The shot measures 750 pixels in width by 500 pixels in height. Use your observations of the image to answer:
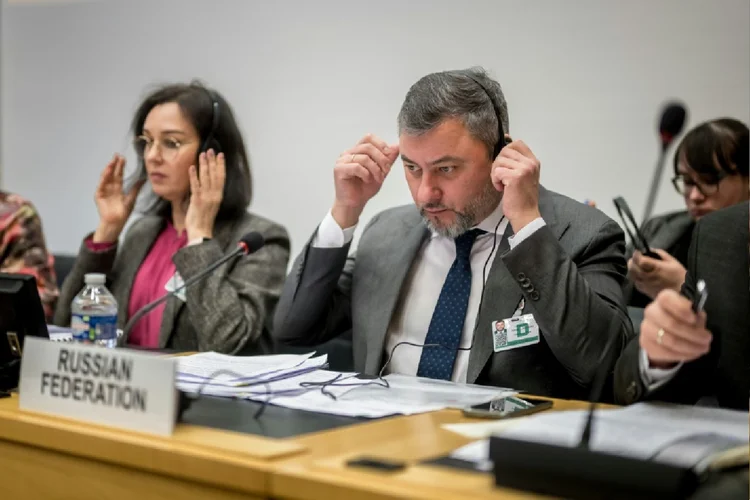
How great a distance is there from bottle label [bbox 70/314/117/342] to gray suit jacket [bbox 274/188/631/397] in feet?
1.42

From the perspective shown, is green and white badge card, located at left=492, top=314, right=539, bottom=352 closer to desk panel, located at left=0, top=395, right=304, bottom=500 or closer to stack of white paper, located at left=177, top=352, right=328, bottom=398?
stack of white paper, located at left=177, top=352, right=328, bottom=398

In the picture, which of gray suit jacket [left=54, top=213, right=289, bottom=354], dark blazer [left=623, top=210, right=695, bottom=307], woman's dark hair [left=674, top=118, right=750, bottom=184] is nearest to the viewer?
gray suit jacket [left=54, top=213, right=289, bottom=354]

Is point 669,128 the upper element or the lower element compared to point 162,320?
upper

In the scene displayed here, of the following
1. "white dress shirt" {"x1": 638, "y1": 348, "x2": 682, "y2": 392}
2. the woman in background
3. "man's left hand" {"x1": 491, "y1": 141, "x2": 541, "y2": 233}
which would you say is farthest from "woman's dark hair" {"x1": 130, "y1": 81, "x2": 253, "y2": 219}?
"white dress shirt" {"x1": 638, "y1": 348, "x2": 682, "y2": 392}

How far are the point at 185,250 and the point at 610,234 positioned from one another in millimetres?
1171

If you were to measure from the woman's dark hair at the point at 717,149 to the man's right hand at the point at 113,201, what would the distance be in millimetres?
1674

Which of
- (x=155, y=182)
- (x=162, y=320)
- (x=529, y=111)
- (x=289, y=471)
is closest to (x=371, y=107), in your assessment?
(x=529, y=111)

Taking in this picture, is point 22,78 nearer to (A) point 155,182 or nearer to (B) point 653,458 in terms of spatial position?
(A) point 155,182

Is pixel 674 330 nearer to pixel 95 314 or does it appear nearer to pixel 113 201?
pixel 95 314

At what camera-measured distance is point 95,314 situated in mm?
2385

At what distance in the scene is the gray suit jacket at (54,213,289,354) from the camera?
247cm

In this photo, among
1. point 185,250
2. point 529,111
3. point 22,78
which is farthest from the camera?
point 22,78

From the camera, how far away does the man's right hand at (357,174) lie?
211 centimetres

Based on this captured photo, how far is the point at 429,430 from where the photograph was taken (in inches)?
50.3
